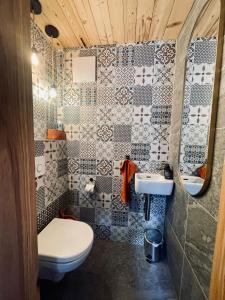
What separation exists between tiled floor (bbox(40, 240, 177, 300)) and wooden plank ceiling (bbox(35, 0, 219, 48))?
7.64 ft

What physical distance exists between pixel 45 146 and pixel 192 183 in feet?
4.28

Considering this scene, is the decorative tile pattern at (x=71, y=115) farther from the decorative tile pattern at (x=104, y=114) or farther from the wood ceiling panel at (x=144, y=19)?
the wood ceiling panel at (x=144, y=19)

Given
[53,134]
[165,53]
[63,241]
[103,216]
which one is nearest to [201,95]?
[165,53]

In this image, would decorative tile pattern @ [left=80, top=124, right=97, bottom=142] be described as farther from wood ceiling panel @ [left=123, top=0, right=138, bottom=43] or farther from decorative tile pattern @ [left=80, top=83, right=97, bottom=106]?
wood ceiling panel @ [left=123, top=0, right=138, bottom=43]

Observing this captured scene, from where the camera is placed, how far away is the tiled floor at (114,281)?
134cm

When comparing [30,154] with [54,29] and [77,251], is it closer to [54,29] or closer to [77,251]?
[77,251]

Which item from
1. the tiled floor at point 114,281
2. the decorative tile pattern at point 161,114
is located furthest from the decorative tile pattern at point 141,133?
the tiled floor at point 114,281

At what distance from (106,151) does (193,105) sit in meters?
1.03

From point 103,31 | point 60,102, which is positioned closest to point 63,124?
point 60,102

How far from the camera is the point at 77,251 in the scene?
116cm

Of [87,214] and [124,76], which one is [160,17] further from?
[87,214]

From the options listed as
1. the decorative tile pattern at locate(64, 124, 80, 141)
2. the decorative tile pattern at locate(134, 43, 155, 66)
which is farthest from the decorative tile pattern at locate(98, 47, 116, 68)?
the decorative tile pattern at locate(64, 124, 80, 141)

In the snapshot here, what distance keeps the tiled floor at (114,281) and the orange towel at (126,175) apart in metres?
0.63

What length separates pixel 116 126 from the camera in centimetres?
184
